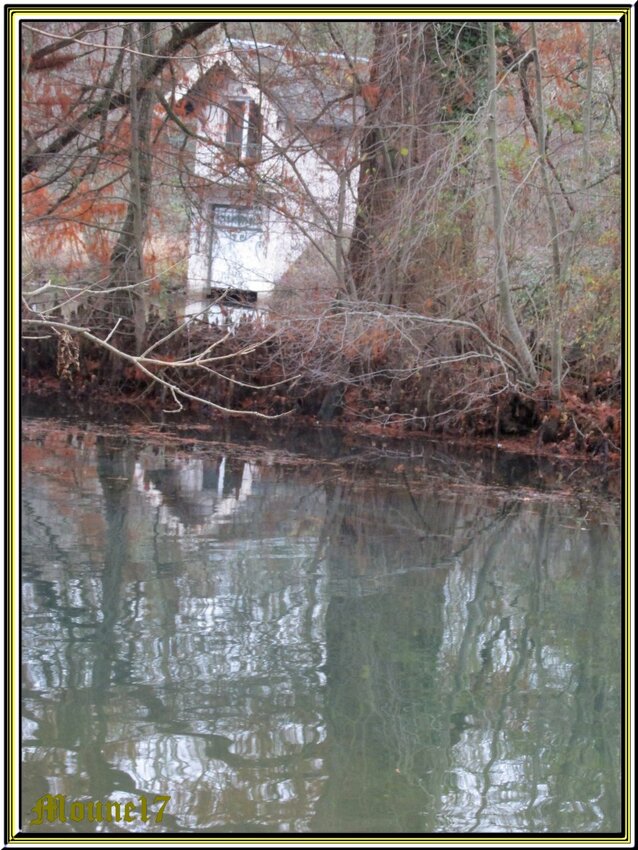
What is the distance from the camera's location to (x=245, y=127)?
62.1 ft

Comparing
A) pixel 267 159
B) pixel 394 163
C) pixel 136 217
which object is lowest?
pixel 136 217

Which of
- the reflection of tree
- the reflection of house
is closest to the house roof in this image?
the reflection of house

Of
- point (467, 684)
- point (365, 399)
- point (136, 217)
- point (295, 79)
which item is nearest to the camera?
point (467, 684)

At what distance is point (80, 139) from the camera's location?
1881 cm

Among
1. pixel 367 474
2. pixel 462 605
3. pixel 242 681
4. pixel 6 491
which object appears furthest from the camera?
pixel 367 474

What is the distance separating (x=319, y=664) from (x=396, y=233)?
32.5ft

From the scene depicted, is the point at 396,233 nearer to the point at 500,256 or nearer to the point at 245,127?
the point at 500,256

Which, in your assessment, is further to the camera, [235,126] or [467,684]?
[235,126]

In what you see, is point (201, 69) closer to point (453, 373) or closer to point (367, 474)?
point (453, 373)

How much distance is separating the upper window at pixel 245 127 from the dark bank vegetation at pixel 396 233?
22.2 inches

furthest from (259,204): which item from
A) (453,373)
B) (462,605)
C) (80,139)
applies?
(462,605)

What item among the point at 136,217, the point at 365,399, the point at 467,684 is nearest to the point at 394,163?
the point at 365,399

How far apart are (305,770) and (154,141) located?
52.2 feet

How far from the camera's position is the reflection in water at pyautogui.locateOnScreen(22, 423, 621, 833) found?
Result: 196 inches
